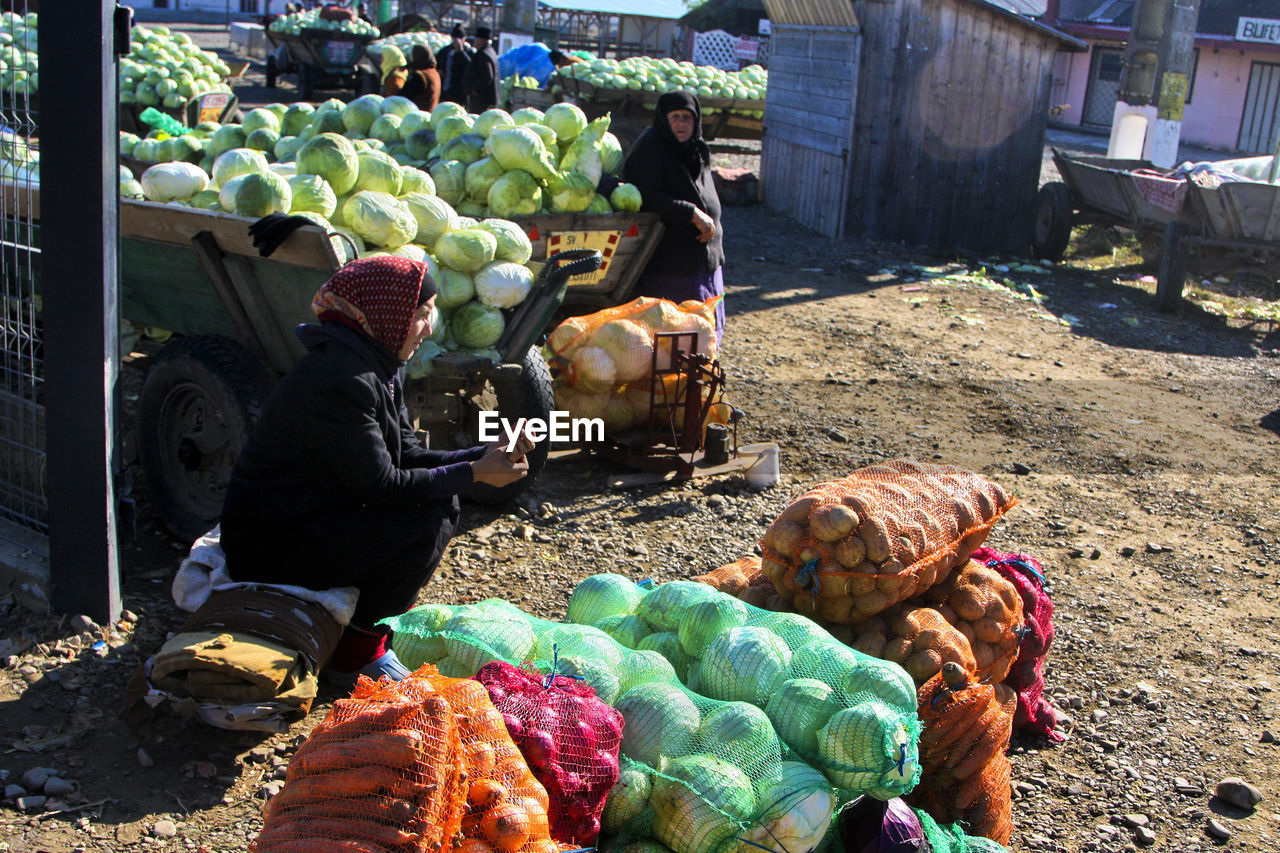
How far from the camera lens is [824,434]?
22.8ft

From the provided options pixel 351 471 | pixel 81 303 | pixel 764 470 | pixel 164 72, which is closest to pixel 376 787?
pixel 351 471

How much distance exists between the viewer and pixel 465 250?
17.0 ft

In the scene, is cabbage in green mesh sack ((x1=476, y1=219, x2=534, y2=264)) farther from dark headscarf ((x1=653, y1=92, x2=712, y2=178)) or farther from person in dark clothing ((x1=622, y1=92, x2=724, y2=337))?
dark headscarf ((x1=653, y1=92, x2=712, y2=178))

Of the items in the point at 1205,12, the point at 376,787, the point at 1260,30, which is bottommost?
the point at 376,787

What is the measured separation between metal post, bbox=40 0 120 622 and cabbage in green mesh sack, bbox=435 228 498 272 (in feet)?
5.63

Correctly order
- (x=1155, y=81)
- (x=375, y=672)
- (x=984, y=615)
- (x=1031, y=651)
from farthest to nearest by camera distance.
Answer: (x=1155, y=81), (x=1031, y=651), (x=984, y=615), (x=375, y=672)

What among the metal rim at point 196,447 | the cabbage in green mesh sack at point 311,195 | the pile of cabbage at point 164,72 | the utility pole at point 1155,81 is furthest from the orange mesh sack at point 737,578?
the utility pole at point 1155,81

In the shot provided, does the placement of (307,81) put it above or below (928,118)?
above

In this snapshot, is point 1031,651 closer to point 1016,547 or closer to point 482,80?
point 1016,547

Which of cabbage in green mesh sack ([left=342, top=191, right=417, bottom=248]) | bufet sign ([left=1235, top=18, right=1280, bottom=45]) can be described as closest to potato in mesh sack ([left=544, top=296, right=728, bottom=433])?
cabbage in green mesh sack ([left=342, top=191, right=417, bottom=248])

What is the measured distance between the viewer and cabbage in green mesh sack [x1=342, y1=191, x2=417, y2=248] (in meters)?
Result: 4.94

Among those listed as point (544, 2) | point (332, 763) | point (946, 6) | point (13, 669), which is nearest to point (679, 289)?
point (13, 669)

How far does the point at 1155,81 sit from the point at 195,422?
626 inches

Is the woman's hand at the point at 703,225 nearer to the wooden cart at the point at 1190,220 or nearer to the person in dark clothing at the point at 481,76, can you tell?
the wooden cart at the point at 1190,220
